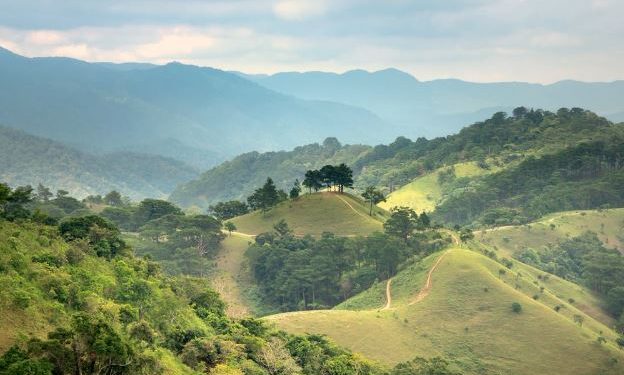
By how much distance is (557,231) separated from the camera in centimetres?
10569

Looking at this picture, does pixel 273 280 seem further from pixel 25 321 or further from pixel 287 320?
pixel 25 321

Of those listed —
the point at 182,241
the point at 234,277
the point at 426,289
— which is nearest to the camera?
the point at 426,289

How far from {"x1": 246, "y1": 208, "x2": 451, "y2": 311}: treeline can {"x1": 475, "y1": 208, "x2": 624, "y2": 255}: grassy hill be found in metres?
22.9

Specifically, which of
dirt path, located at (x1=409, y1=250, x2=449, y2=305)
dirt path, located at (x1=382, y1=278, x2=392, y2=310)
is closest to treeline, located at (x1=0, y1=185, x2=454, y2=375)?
dirt path, located at (x1=382, y1=278, x2=392, y2=310)

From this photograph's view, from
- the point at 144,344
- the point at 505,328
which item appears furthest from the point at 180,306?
the point at 505,328

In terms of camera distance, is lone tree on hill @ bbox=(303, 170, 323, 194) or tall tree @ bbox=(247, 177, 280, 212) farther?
tall tree @ bbox=(247, 177, 280, 212)

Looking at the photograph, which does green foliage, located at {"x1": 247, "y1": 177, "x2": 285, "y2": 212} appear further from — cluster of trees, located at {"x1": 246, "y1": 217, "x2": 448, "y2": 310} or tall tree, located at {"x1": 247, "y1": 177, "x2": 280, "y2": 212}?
Result: cluster of trees, located at {"x1": 246, "y1": 217, "x2": 448, "y2": 310}

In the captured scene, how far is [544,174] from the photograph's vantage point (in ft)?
449

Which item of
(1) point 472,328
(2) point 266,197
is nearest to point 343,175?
(2) point 266,197

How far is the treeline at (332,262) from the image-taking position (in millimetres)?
79812

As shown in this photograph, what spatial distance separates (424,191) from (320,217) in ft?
201

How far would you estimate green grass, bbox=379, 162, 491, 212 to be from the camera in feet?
475

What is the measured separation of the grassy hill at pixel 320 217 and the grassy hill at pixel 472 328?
2436 centimetres

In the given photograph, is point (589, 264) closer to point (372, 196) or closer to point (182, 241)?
point (372, 196)
